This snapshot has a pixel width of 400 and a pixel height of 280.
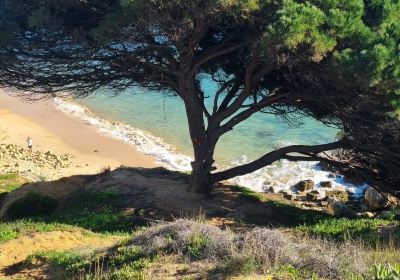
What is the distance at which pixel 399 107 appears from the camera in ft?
37.4

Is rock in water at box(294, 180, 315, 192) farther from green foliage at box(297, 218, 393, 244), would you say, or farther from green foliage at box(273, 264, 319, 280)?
green foliage at box(273, 264, 319, 280)

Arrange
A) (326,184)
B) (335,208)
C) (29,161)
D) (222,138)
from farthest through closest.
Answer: (222,138) → (29,161) → (326,184) → (335,208)

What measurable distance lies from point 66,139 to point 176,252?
23.8 m

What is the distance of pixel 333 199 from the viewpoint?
2203 centimetres

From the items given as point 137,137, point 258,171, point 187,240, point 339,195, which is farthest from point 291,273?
point 137,137

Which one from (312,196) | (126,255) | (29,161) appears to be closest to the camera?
(126,255)

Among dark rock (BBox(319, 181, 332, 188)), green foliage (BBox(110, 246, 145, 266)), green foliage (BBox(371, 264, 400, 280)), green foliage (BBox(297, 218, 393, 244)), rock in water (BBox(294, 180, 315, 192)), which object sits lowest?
green foliage (BBox(110, 246, 145, 266))

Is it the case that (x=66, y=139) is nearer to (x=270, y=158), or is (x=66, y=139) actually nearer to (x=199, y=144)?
(x=199, y=144)

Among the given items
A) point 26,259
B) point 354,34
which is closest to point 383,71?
point 354,34

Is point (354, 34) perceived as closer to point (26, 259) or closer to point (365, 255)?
point (365, 255)

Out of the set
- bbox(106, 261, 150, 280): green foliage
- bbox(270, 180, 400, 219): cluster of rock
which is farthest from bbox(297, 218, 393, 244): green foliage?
bbox(270, 180, 400, 219): cluster of rock

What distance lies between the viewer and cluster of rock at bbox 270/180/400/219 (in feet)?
68.4

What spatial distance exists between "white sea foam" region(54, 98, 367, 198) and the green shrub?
1110cm

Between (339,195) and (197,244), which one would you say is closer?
(197,244)
